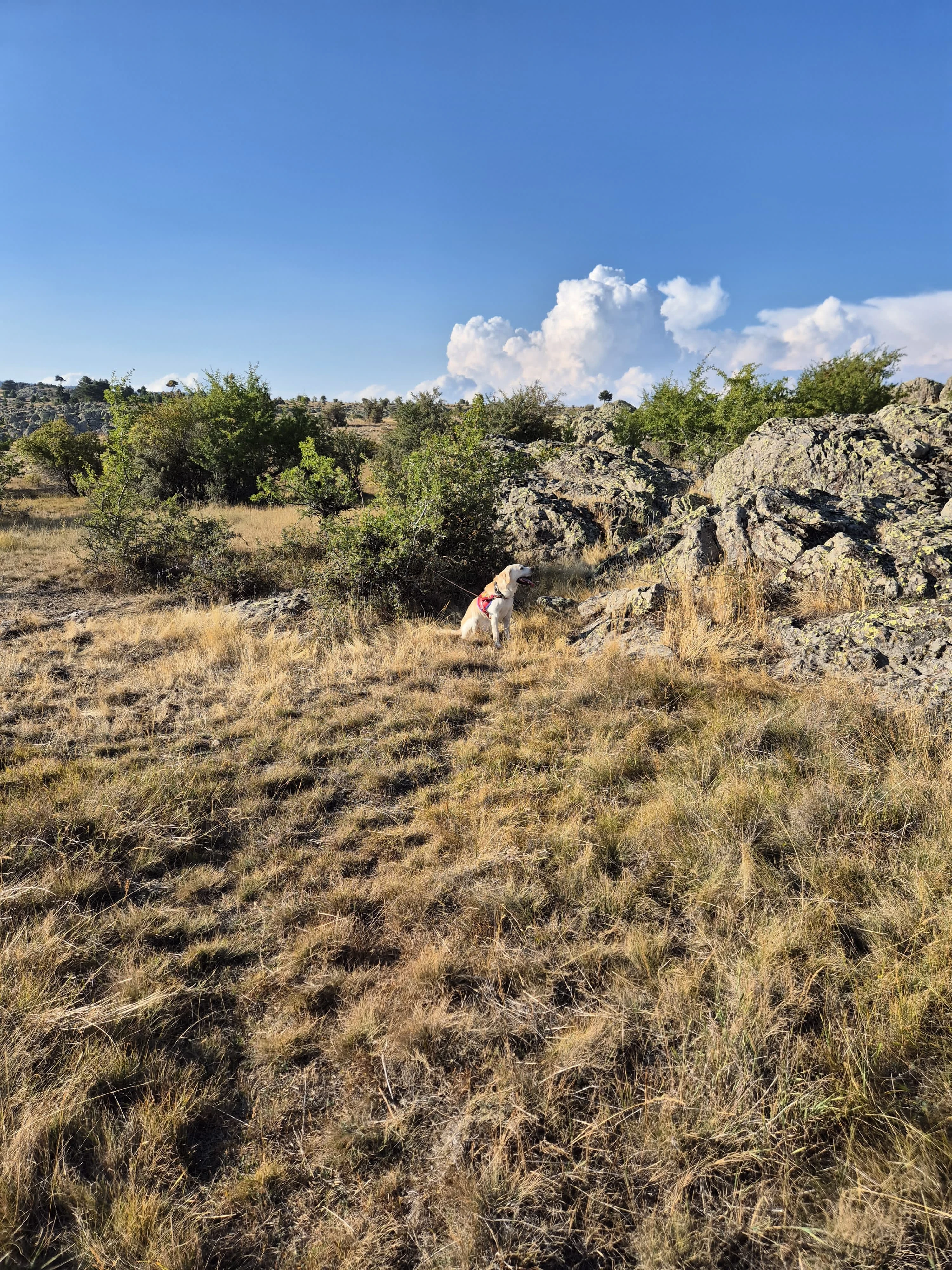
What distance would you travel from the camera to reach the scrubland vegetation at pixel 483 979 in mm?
1579

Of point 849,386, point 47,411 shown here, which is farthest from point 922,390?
point 47,411

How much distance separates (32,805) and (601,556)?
7729 millimetres

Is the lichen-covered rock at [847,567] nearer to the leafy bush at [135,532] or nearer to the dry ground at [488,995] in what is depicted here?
the dry ground at [488,995]

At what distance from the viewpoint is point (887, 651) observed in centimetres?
446

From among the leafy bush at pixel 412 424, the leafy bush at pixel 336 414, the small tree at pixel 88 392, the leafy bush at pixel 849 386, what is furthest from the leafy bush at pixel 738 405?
the small tree at pixel 88 392

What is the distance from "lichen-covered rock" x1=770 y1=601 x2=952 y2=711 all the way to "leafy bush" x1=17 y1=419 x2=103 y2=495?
82.4 feet

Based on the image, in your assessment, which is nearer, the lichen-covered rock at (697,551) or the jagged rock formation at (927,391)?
the lichen-covered rock at (697,551)

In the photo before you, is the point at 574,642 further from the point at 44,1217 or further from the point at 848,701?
the point at 44,1217

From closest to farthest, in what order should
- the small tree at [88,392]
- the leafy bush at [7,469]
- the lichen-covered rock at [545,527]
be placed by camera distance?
the lichen-covered rock at [545,527] → the leafy bush at [7,469] → the small tree at [88,392]

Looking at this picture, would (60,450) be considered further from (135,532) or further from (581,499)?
(581,499)

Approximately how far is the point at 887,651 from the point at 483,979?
4194 millimetres

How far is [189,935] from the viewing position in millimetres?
2631

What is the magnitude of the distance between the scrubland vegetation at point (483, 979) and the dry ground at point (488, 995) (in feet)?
0.04

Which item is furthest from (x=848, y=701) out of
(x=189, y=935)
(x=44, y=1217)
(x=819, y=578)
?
(x=44, y=1217)
